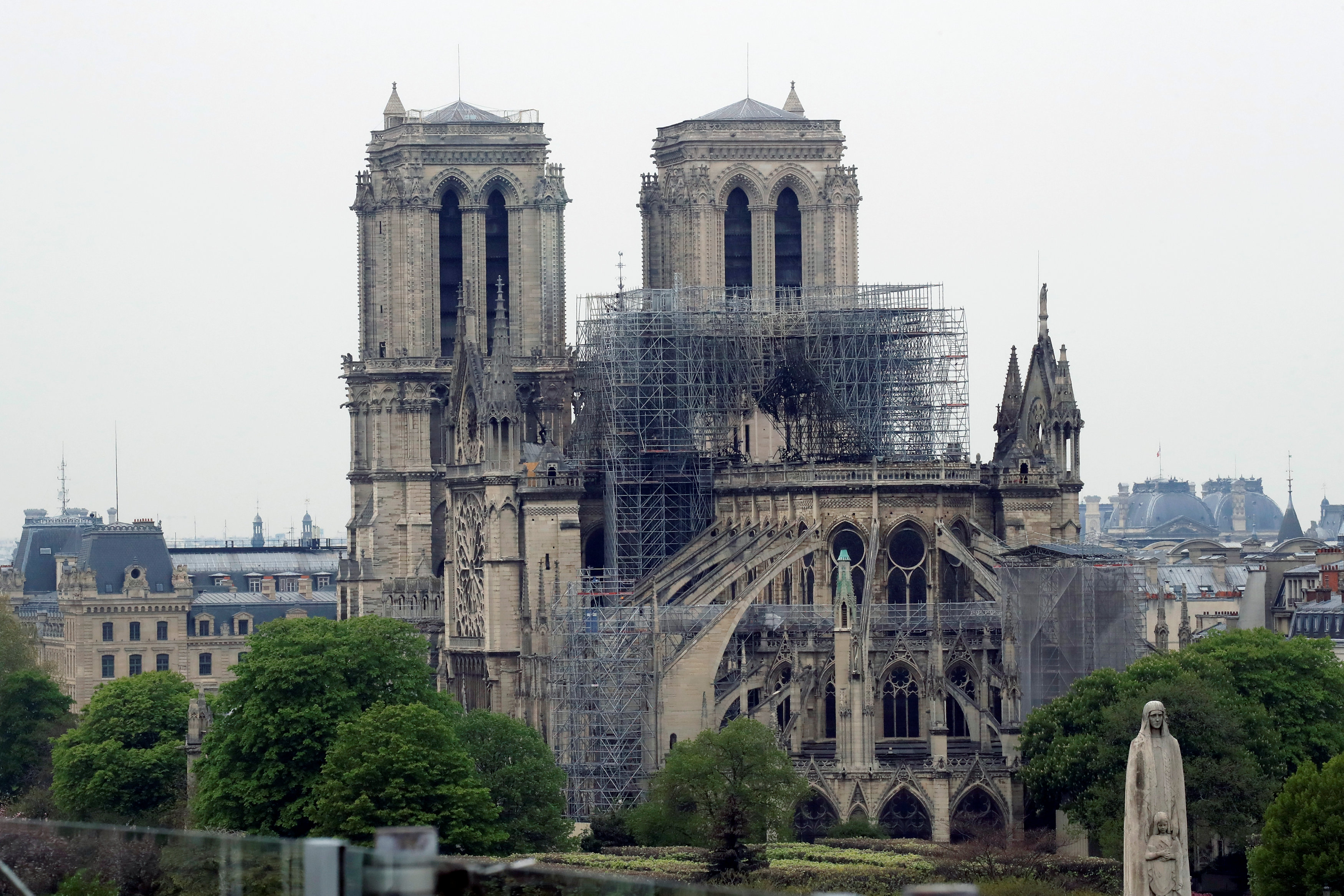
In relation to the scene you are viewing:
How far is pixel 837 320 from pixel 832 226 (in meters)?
13.2

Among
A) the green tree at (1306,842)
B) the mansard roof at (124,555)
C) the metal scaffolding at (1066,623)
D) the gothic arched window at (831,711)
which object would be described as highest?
the mansard roof at (124,555)

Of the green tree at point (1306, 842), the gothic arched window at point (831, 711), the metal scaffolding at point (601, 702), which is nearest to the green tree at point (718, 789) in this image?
the metal scaffolding at point (601, 702)

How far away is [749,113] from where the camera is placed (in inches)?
5064

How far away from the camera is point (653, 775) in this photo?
97062 mm

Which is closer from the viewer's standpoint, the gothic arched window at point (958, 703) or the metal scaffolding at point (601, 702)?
the metal scaffolding at point (601, 702)

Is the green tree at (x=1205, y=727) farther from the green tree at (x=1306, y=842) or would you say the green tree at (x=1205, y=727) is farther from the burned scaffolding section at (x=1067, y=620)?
the green tree at (x=1306, y=842)

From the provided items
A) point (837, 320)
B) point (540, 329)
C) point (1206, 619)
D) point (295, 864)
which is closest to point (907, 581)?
point (837, 320)

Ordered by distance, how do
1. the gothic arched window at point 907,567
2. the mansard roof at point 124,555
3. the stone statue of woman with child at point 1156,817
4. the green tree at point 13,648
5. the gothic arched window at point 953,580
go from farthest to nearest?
Result: 1. the mansard roof at point 124,555
2. the green tree at point 13,648
3. the gothic arched window at point 907,567
4. the gothic arched window at point 953,580
5. the stone statue of woman with child at point 1156,817

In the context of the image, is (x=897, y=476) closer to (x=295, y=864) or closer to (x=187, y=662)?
(x=187, y=662)

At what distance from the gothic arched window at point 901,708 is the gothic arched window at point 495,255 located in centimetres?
3233

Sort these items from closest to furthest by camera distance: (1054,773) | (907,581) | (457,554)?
(1054,773)
(907,581)
(457,554)

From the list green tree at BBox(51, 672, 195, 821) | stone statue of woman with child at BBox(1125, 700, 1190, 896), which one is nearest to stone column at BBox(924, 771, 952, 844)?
green tree at BBox(51, 672, 195, 821)

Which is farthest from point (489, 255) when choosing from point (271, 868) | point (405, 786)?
point (271, 868)

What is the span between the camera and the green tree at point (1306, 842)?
235 ft
